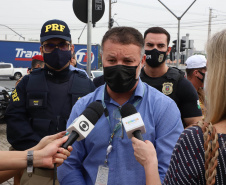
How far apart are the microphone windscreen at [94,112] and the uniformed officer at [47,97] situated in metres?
1.03

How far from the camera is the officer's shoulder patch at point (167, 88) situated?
3777 millimetres

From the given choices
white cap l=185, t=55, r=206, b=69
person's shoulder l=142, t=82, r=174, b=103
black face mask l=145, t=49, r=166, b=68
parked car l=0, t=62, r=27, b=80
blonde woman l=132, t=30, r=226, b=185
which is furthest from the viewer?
parked car l=0, t=62, r=27, b=80

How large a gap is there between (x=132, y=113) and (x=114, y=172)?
1.37ft

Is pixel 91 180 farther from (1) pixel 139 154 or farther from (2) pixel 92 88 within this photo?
(2) pixel 92 88

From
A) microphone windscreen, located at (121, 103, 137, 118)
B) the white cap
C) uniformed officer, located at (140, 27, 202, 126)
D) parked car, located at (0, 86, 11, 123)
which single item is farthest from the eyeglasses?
parked car, located at (0, 86, 11, 123)

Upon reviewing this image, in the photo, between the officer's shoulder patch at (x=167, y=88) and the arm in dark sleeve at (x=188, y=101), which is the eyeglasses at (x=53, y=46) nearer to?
the officer's shoulder patch at (x=167, y=88)

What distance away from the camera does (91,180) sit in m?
2.13

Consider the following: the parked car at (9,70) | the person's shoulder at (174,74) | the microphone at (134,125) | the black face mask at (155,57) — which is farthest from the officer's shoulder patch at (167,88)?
the parked car at (9,70)

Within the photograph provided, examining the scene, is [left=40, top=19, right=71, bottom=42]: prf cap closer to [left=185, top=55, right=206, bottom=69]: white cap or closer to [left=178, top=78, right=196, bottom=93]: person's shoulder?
A: [left=178, top=78, right=196, bottom=93]: person's shoulder

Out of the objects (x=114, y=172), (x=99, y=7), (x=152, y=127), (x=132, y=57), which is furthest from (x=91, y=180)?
(x=99, y=7)

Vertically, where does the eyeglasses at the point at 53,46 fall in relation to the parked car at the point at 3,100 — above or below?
above

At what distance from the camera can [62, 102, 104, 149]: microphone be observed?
1.87 metres

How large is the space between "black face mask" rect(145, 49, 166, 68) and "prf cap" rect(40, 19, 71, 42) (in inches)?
50.4

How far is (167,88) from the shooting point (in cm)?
382
